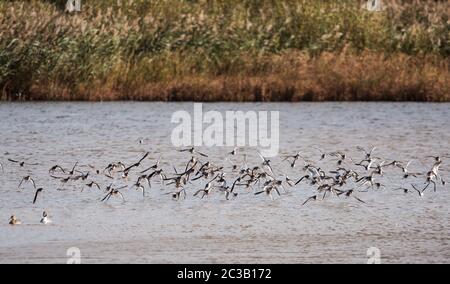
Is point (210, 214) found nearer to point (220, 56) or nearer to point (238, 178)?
point (238, 178)

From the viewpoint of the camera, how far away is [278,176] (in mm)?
15227

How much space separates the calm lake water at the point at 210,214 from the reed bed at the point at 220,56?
3165 mm

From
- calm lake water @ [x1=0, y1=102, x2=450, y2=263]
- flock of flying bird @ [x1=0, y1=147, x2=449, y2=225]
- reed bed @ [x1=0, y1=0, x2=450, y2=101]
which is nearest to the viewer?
calm lake water @ [x1=0, y1=102, x2=450, y2=263]

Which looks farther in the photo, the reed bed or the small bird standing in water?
the reed bed

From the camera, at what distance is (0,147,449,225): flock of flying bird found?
14.0 m

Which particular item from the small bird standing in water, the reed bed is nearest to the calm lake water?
the small bird standing in water

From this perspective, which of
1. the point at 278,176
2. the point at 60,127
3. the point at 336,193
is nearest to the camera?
the point at 336,193

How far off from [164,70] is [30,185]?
345 inches

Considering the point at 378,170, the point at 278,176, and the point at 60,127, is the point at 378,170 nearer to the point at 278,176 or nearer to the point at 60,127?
the point at 278,176

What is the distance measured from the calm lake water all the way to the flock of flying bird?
95 millimetres

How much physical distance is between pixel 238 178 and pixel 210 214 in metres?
1.19

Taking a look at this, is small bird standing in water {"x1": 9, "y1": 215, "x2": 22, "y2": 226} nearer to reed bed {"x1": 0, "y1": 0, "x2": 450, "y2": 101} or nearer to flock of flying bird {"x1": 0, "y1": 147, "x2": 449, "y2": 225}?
flock of flying bird {"x1": 0, "y1": 147, "x2": 449, "y2": 225}

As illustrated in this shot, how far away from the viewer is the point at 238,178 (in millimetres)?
14156
